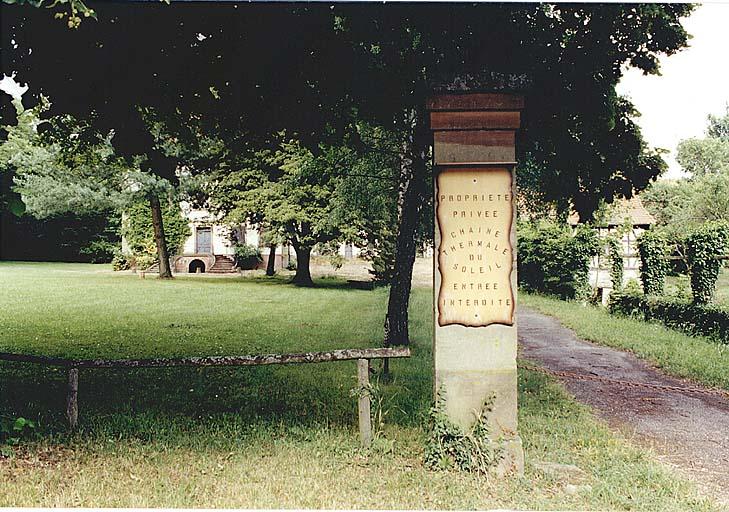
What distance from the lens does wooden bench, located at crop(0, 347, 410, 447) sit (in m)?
5.42

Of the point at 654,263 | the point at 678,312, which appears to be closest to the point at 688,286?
the point at 654,263

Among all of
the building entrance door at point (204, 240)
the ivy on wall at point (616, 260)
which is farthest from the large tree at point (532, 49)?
the building entrance door at point (204, 240)

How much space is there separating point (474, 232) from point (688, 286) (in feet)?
49.7

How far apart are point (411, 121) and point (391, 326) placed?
294cm

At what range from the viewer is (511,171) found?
4906 millimetres

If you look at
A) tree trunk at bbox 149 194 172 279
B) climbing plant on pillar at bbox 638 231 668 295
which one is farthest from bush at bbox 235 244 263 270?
climbing plant on pillar at bbox 638 231 668 295

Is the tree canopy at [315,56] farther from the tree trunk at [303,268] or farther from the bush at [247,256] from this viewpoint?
the bush at [247,256]

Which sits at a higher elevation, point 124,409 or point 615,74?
point 615,74

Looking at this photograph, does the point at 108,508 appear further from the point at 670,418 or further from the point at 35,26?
the point at 670,418

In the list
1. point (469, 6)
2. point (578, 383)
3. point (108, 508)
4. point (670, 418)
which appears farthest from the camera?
point (578, 383)

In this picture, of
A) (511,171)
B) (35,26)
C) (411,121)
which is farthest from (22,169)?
(511,171)

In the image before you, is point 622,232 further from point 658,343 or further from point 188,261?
point 188,261

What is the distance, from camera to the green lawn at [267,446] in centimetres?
461

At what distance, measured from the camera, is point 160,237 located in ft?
88.8
